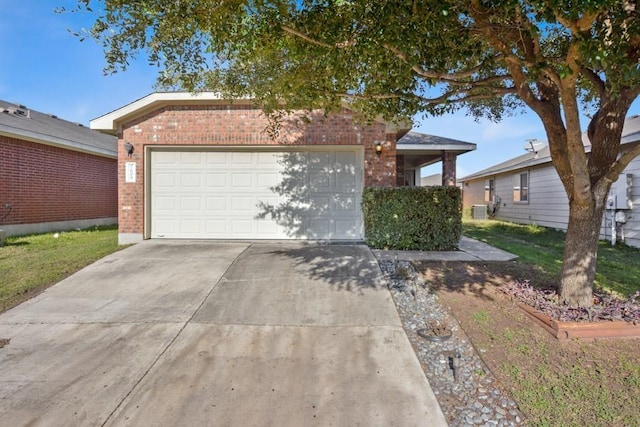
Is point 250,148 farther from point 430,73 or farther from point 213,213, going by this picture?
point 430,73

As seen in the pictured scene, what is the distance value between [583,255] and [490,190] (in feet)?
57.6

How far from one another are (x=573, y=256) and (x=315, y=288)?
3284 mm

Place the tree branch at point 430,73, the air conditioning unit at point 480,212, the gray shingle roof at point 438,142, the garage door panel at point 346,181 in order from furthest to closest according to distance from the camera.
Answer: the air conditioning unit at point 480,212, the gray shingle roof at point 438,142, the garage door panel at point 346,181, the tree branch at point 430,73

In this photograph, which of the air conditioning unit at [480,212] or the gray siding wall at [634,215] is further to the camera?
the air conditioning unit at [480,212]

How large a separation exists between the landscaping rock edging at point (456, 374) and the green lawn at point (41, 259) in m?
5.13

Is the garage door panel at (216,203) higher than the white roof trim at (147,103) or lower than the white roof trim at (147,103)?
lower

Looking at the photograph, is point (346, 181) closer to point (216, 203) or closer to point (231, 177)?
point (231, 177)

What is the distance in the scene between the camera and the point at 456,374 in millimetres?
3018

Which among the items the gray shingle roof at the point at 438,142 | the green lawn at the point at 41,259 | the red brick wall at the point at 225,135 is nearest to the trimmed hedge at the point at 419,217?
the red brick wall at the point at 225,135

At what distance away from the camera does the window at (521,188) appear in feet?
50.1

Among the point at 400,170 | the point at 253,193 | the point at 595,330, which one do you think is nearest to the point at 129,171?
the point at 253,193

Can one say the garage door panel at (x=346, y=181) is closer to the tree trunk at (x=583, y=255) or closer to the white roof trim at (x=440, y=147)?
the white roof trim at (x=440, y=147)

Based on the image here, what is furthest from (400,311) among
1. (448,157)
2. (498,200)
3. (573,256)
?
(498,200)

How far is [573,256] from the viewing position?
13.9 feet
